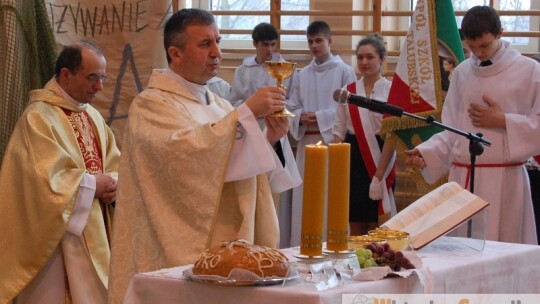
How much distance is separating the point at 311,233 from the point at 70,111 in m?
2.73

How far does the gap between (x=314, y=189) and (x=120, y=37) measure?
16.7 ft

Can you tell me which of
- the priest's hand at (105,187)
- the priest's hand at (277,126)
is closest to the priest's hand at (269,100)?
the priest's hand at (277,126)

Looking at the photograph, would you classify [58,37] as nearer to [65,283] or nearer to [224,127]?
[65,283]

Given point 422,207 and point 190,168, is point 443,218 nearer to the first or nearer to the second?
point 422,207

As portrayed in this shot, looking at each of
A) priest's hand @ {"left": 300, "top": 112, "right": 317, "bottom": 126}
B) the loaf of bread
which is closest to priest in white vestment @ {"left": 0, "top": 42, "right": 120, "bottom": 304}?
the loaf of bread

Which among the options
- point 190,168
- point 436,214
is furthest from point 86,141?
point 436,214

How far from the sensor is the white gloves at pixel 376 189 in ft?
22.1

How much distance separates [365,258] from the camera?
2.70 meters

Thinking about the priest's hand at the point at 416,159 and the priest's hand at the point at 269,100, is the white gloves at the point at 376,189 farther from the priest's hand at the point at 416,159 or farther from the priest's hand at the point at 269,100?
the priest's hand at the point at 269,100

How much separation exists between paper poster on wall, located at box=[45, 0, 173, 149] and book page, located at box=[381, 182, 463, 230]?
440cm

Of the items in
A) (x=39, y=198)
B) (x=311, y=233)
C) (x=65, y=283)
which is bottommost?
(x=65, y=283)

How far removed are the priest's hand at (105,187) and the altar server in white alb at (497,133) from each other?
1.45m

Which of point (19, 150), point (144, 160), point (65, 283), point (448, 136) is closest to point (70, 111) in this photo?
point (19, 150)

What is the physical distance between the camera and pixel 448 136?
5039 millimetres
